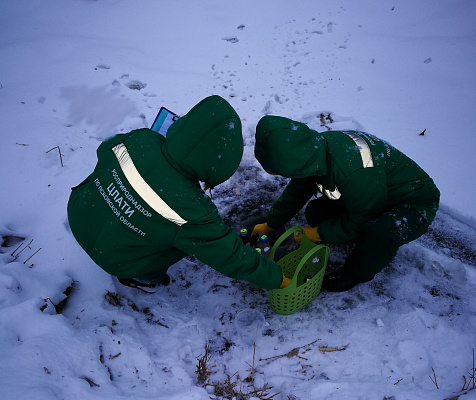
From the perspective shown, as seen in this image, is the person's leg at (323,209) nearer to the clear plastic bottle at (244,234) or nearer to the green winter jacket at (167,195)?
the clear plastic bottle at (244,234)

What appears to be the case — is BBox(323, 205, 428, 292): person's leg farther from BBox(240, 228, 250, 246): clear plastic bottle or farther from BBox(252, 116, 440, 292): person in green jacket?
BBox(240, 228, 250, 246): clear plastic bottle

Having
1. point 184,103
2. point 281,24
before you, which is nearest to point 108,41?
point 184,103

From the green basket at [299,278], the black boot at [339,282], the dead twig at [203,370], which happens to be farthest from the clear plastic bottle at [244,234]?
the dead twig at [203,370]

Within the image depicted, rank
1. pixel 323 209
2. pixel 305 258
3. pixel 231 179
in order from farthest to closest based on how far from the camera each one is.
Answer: pixel 231 179 < pixel 323 209 < pixel 305 258

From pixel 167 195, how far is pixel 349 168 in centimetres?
113

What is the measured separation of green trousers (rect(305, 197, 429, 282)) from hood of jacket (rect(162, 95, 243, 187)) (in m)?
1.10

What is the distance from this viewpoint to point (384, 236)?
2.06 meters

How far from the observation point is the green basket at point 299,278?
2172 millimetres

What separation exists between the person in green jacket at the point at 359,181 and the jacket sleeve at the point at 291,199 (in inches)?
10.6

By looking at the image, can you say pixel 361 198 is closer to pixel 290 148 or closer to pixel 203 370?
pixel 290 148

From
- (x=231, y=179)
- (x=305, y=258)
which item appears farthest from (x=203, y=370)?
(x=231, y=179)

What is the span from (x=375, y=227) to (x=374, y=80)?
2677mm

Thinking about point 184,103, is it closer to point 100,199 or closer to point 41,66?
point 41,66

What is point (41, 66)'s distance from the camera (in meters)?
3.95
